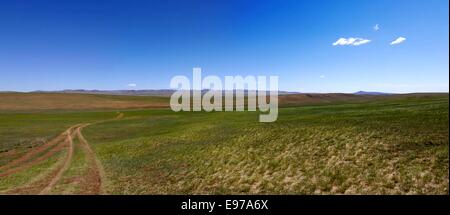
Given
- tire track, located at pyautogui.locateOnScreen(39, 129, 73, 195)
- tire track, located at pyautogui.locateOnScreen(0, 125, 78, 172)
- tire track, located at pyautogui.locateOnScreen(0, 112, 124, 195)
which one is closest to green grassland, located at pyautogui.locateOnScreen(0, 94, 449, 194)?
tire track, located at pyautogui.locateOnScreen(39, 129, 73, 195)

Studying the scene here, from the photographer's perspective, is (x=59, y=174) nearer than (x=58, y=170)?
Yes

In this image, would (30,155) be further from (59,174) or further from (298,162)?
(298,162)

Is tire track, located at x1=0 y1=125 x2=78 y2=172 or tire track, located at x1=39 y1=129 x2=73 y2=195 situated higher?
tire track, located at x1=39 y1=129 x2=73 y2=195

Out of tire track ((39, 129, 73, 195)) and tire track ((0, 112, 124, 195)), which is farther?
tire track ((0, 112, 124, 195))

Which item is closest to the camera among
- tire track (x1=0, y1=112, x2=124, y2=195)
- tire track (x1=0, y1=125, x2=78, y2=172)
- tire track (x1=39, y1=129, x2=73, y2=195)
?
tire track (x1=39, y1=129, x2=73, y2=195)

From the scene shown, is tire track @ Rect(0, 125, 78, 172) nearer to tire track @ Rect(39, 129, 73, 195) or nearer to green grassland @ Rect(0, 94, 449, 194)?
green grassland @ Rect(0, 94, 449, 194)

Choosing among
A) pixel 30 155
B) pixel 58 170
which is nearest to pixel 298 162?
pixel 58 170

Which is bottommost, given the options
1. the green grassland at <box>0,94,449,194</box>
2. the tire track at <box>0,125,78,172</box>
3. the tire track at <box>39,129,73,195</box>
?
the tire track at <box>0,125,78,172</box>

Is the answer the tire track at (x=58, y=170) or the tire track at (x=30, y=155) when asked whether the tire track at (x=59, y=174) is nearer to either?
the tire track at (x=58, y=170)

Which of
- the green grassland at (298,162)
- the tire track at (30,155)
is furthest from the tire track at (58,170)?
the green grassland at (298,162)

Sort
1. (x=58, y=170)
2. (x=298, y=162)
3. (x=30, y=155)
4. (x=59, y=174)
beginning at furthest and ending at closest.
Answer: (x=30, y=155) < (x=58, y=170) < (x=59, y=174) < (x=298, y=162)

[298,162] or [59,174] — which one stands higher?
[298,162]
